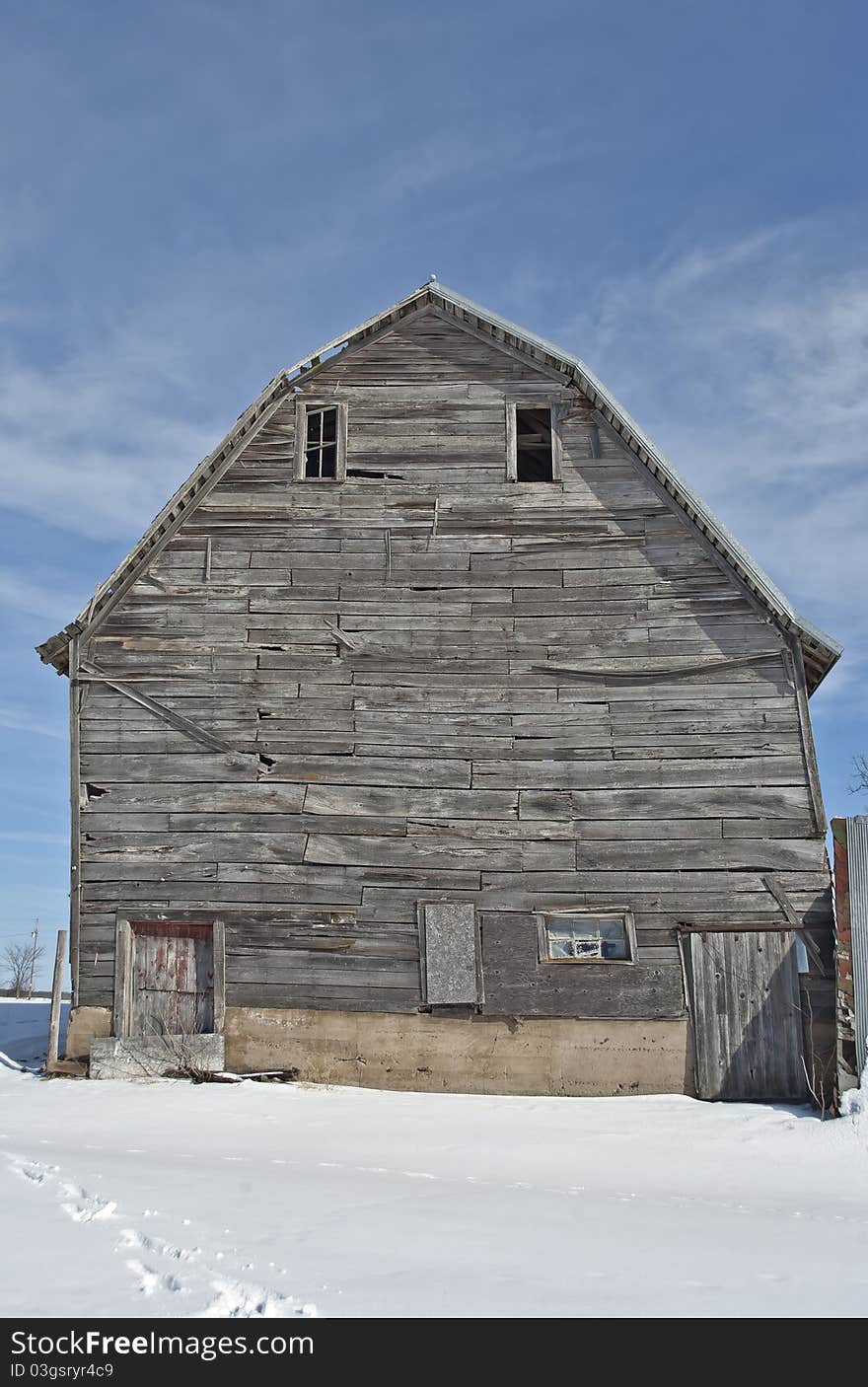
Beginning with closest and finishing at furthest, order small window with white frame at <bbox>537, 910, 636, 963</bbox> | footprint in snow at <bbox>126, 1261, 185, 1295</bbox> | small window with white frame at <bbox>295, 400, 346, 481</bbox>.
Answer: footprint in snow at <bbox>126, 1261, 185, 1295</bbox> → small window with white frame at <bbox>537, 910, 636, 963</bbox> → small window with white frame at <bbox>295, 400, 346, 481</bbox>

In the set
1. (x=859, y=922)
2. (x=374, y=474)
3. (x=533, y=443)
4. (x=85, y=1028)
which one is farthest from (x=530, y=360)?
(x=85, y=1028)

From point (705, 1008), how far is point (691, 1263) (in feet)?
23.8

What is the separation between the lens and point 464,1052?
11977mm

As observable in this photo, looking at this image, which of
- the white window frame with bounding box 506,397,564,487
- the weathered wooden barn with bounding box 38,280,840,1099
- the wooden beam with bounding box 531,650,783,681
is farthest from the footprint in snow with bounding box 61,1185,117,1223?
the white window frame with bounding box 506,397,564,487

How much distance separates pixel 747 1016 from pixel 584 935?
78.2 inches

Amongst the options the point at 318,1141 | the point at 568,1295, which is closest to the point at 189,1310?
the point at 568,1295

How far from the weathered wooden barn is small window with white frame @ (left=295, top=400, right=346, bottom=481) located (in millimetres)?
54

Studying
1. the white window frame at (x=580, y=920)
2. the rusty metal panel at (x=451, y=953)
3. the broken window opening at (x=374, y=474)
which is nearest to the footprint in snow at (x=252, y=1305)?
the rusty metal panel at (x=451, y=953)

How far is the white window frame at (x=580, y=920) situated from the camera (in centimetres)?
1204

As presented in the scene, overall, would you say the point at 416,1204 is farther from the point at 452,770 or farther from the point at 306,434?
the point at 306,434

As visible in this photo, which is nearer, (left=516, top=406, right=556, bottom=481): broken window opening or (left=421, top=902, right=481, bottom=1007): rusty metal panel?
(left=421, top=902, right=481, bottom=1007): rusty metal panel

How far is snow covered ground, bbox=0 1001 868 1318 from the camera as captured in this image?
4.22 m

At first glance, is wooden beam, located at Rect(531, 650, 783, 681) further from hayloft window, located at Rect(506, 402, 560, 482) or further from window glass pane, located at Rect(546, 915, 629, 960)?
window glass pane, located at Rect(546, 915, 629, 960)
